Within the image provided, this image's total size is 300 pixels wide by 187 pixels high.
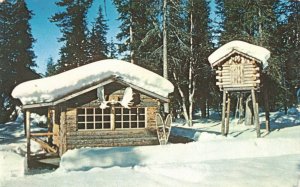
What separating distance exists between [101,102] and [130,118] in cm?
165

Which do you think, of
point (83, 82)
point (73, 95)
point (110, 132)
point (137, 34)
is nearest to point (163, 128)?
point (110, 132)

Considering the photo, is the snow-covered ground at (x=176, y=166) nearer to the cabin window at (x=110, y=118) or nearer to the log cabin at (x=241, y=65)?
the cabin window at (x=110, y=118)

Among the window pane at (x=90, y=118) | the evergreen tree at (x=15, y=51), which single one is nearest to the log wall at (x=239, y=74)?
the window pane at (x=90, y=118)

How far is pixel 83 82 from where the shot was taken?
646 inches

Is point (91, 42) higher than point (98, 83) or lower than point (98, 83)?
higher

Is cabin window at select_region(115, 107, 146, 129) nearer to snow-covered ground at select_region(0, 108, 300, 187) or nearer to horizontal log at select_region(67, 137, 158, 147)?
horizontal log at select_region(67, 137, 158, 147)

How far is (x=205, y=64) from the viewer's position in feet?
A: 116

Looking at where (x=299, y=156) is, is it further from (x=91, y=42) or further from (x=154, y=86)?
(x=91, y=42)

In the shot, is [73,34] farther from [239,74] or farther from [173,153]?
[173,153]

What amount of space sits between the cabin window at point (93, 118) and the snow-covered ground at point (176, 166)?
3.90 metres

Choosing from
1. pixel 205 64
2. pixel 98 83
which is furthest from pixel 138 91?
pixel 205 64

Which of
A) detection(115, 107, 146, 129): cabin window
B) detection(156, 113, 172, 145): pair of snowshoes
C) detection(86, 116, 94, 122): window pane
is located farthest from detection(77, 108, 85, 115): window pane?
Result: detection(156, 113, 172, 145): pair of snowshoes

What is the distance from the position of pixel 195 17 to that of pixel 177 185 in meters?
27.5

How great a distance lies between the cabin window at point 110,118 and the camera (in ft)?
56.3
